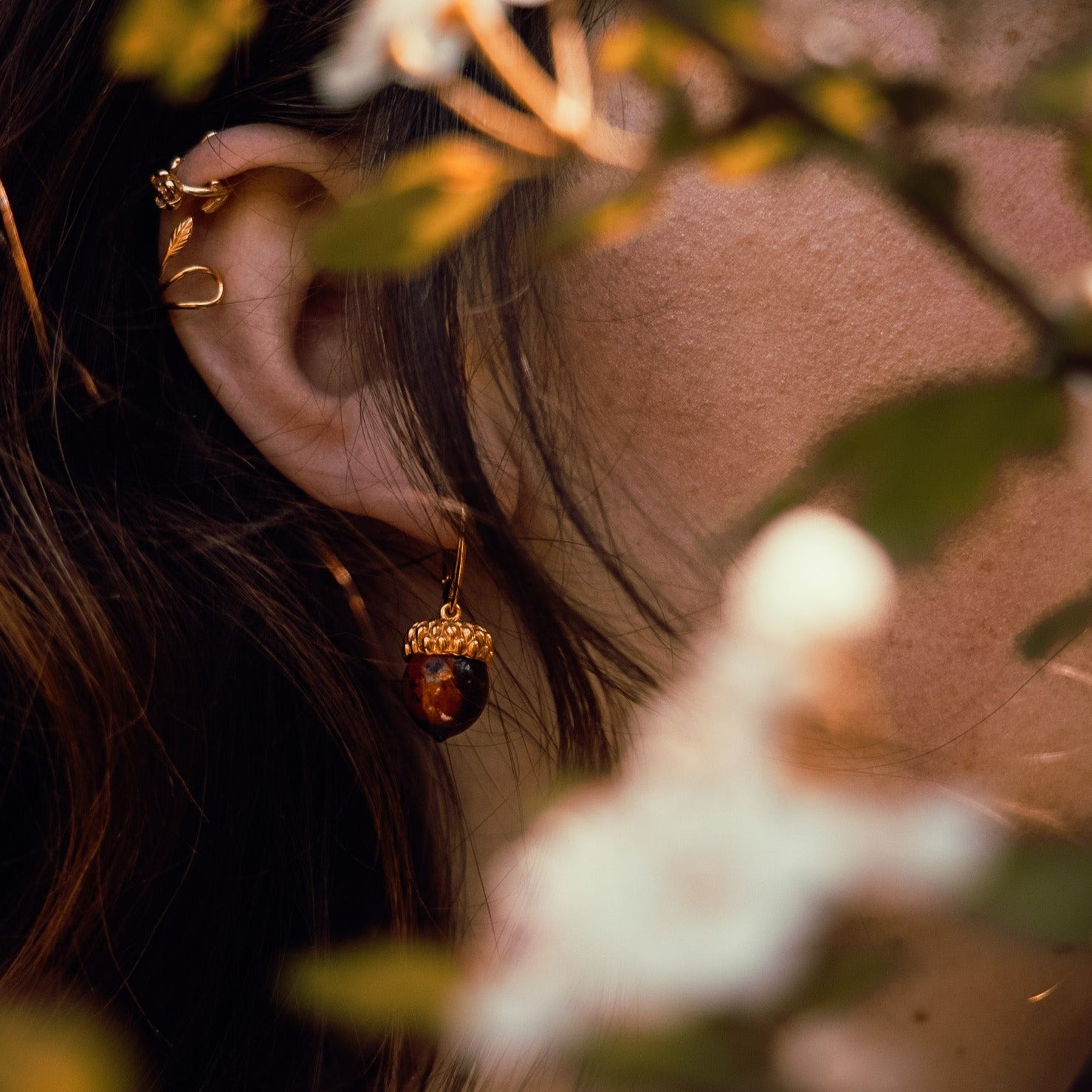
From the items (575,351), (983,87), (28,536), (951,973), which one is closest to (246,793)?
(28,536)

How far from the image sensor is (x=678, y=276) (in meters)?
0.89

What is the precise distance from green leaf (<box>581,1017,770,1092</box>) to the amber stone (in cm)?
60

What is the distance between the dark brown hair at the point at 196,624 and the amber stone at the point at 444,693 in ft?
0.25

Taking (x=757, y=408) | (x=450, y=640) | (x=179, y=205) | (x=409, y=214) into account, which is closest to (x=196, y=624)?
(x=450, y=640)

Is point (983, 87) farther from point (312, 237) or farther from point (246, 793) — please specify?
point (246, 793)

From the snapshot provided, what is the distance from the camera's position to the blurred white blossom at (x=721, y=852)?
46 centimetres

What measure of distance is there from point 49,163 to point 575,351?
47 cm

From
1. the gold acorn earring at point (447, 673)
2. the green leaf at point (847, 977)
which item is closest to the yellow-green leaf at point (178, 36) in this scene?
the green leaf at point (847, 977)

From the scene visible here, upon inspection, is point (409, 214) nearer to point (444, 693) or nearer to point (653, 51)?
point (653, 51)

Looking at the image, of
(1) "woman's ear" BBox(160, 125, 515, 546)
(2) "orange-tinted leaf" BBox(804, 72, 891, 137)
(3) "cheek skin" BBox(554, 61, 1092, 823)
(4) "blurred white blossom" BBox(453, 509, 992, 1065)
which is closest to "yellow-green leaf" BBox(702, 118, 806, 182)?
(2) "orange-tinted leaf" BBox(804, 72, 891, 137)

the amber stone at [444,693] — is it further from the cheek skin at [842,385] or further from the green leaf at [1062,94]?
the green leaf at [1062,94]

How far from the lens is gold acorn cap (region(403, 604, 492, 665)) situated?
923 mm

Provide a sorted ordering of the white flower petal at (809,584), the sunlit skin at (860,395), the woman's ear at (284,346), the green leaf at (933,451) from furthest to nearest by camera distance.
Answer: the woman's ear at (284,346)
the sunlit skin at (860,395)
the white flower petal at (809,584)
the green leaf at (933,451)

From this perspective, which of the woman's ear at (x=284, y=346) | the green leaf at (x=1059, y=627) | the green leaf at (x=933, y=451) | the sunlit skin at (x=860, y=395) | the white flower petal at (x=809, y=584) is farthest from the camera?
the woman's ear at (x=284, y=346)
